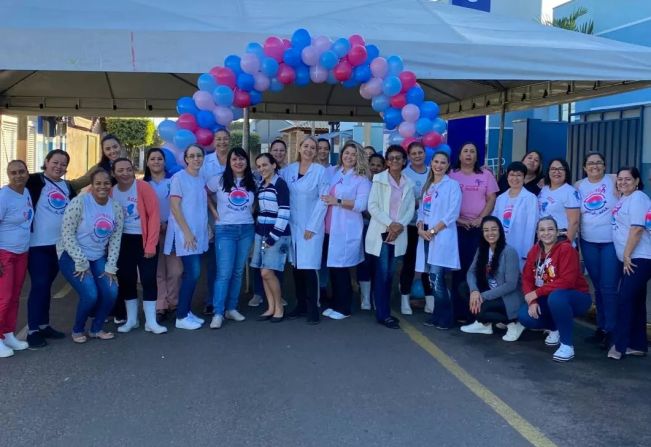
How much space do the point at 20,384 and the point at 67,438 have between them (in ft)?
3.29

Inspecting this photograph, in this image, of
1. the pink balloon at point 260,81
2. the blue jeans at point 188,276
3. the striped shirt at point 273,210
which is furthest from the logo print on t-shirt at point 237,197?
the pink balloon at point 260,81

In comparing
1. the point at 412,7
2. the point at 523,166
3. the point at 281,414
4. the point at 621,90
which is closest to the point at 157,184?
the point at 281,414

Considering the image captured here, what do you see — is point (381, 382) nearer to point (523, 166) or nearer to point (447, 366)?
point (447, 366)

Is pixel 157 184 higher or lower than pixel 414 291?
higher

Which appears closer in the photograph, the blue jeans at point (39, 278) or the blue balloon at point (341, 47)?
the blue jeans at point (39, 278)

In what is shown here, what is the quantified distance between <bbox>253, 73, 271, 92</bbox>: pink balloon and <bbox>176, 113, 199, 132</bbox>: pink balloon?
680 millimetres

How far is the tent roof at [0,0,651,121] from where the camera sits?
5945mm

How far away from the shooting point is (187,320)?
18.1ft

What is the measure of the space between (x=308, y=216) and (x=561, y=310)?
7.59 ft

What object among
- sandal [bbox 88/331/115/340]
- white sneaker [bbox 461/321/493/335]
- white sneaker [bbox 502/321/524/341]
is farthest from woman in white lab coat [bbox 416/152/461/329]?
sandal [bbox 88/331/115/340]

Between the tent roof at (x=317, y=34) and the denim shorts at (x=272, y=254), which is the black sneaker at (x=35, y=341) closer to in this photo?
the denim shorts at (x=272, y=254)

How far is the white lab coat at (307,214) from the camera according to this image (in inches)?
223

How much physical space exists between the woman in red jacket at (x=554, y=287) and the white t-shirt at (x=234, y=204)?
2.44 m

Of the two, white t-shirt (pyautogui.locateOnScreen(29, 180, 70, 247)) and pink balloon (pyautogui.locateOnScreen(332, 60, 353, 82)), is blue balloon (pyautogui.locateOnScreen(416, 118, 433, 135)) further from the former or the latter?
white t-shirt (pyautogui.locateOnScreen(29, 180, 70, 247))
